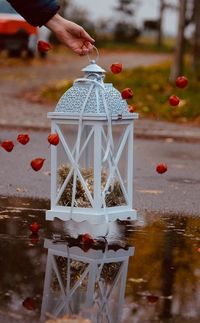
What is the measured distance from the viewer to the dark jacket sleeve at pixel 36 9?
4.12 meters

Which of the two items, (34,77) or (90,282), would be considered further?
(34,77)

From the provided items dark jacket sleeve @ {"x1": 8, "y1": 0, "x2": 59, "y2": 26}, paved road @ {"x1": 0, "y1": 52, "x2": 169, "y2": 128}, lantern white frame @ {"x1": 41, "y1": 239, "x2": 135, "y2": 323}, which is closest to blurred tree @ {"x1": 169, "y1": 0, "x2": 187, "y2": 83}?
paved road @ {"x1": 0, "y1": 52, "x2": 169, "y2": 128}

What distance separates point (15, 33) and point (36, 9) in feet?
76.4

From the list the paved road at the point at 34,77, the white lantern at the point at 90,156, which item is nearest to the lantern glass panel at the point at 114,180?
the white lantern at the point at 90,156

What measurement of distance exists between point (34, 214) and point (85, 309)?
8.75ft

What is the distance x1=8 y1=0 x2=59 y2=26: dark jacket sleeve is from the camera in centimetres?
412

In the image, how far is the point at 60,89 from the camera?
18.0 meters

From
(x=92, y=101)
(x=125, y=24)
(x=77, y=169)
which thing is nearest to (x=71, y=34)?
(x=92, y=101)

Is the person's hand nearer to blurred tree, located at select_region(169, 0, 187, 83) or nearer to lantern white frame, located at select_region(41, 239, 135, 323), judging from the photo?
lantern white frame, located at select_region(41, 239, 135, 323)

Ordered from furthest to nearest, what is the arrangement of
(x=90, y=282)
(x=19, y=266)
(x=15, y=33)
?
(x=15, y=33) < (x=19, y=266) < (x=90, y=282)

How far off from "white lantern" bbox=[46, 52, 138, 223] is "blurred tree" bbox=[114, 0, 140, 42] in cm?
3440

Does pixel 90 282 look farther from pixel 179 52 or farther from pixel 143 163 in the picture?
pixel 179 52

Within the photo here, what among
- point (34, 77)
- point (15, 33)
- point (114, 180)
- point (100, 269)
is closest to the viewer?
point (100, 269)

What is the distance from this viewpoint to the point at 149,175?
10.1 metres
